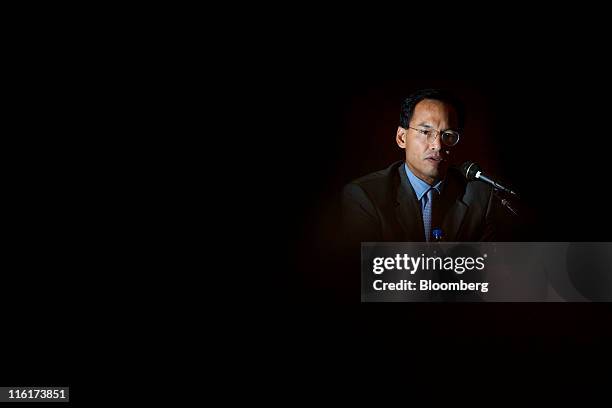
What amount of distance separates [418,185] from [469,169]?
0.27m

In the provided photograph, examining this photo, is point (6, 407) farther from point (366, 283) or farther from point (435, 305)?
point (435, 305)

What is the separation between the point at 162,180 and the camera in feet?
10.4

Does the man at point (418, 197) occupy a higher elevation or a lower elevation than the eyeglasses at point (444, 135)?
lower

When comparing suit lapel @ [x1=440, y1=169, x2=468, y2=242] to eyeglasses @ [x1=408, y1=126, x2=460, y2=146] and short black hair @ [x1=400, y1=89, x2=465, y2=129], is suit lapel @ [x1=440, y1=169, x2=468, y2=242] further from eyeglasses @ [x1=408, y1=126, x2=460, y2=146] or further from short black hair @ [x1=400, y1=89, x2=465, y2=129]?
short black hair @ [x1=400, y1=89, x2=465, y2=129]

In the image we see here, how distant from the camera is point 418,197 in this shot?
10.1ft

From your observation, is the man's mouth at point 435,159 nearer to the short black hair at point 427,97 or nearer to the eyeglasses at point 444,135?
the eyeglasses at point 444,135

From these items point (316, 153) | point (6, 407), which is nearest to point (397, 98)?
point (316, 153)

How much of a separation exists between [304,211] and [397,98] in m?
0.75

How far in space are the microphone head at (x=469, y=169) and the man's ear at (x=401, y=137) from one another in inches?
12.5

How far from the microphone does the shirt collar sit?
0.14 m

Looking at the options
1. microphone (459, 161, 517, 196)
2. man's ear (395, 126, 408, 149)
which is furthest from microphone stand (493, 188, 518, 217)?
man's ear (395, 126, 408, 149)

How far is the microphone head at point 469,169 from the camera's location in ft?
10.0

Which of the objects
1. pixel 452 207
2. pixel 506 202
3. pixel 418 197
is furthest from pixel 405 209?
pixel 506 202

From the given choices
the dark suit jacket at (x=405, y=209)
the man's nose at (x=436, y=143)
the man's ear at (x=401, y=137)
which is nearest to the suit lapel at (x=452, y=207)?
the dark suit jacket at (x=405, y=209)
